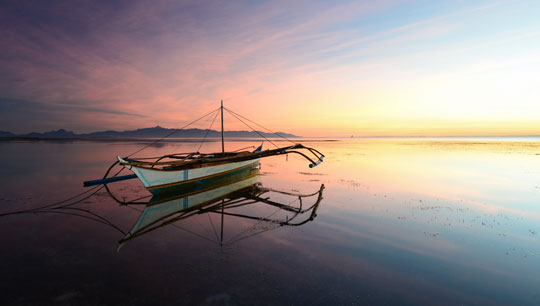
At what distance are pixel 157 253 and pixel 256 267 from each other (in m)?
3.18

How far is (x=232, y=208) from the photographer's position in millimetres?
12617

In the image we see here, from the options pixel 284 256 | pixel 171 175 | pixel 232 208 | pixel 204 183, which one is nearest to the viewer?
pixel 284 256

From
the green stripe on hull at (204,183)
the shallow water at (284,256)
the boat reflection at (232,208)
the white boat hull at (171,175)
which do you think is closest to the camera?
the shallow water at (284,256)

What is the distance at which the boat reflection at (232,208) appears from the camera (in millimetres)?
9906

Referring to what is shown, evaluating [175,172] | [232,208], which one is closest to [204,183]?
[175,172]

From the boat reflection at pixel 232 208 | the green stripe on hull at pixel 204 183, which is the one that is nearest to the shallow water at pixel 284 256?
the boat reflection at pixel 232 208

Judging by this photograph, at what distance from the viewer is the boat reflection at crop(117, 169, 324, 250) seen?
32.5ft

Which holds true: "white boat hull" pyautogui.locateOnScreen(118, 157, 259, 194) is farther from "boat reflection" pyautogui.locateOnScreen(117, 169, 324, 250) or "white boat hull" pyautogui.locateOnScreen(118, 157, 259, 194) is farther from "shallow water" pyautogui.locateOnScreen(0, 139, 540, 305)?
"shallow water" pyautogui.locateOnScreen(0, 139, 540, 305)

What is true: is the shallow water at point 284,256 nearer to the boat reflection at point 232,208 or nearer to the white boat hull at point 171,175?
the boat reflection at point 232,208

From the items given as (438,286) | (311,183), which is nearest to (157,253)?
(438,286)

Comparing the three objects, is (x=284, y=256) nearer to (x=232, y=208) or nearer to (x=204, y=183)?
(x=232, y=208)

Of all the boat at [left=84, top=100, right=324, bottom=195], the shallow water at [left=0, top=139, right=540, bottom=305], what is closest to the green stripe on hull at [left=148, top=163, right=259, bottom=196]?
the boat at [left=84, top=100, right=324, bottom=195]

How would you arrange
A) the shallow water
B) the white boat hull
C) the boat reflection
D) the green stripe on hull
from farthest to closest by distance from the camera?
the green stripe on hull → the white boat hull → the boat reflection → the shallow water

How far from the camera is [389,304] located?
5156 millimetres
